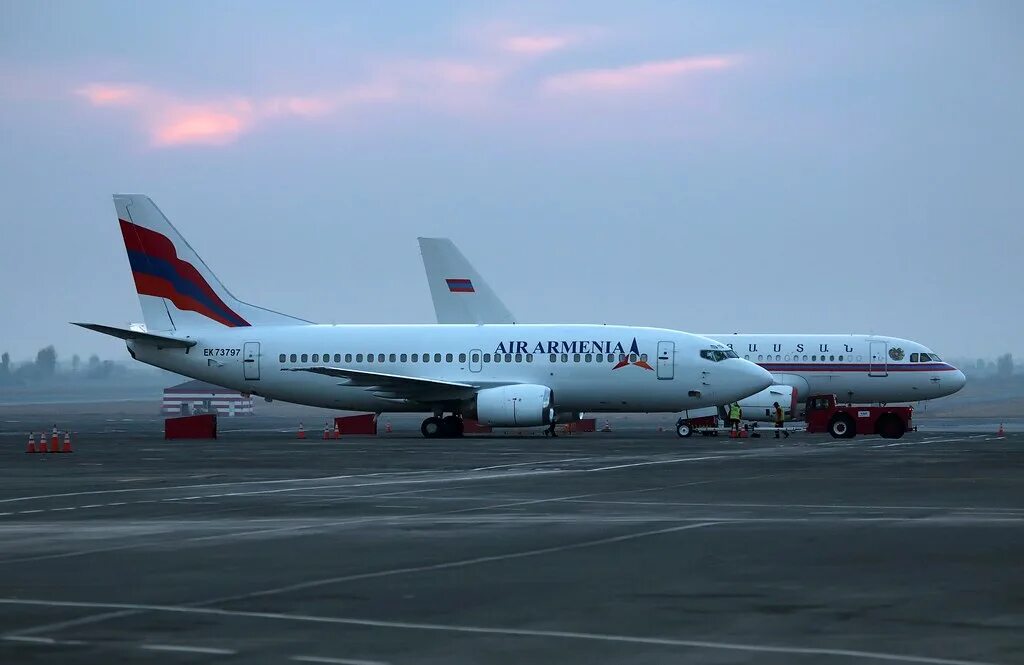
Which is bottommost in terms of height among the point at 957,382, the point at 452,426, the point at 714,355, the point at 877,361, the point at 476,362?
the point at 452,426

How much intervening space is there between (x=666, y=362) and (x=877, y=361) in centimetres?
1314

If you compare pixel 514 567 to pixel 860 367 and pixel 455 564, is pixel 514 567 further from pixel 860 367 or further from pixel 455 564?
pixel 860 367

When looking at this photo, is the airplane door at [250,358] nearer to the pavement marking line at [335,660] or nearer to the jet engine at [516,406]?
the jet engine at [516,406]

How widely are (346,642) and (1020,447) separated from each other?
37.6 meters

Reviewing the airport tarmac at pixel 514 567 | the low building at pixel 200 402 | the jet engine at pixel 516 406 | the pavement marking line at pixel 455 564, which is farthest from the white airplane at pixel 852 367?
the pavement marking line at pixel 455 564

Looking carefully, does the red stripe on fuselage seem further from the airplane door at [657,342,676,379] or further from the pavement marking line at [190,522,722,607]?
the pavement marking line at [190,522,722,607]

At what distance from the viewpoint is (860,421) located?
56969 millimetres

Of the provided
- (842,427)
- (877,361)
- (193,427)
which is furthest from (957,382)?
(193,427)

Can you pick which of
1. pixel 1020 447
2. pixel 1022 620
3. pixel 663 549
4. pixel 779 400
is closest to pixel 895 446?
pixel 1020 447

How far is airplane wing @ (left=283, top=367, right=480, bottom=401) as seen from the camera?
54.3 meters

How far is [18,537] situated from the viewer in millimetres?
18219

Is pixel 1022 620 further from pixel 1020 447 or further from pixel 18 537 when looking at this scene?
pixel 1020 447

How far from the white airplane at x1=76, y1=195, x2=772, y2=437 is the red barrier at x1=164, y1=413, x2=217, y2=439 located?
2607mm

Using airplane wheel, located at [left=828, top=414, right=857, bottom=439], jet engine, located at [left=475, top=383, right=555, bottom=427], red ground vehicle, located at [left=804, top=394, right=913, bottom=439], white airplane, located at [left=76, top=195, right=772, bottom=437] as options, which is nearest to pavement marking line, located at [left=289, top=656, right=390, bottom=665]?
jet engine, located at [left=475, top=383, right=555, bottom=427]
